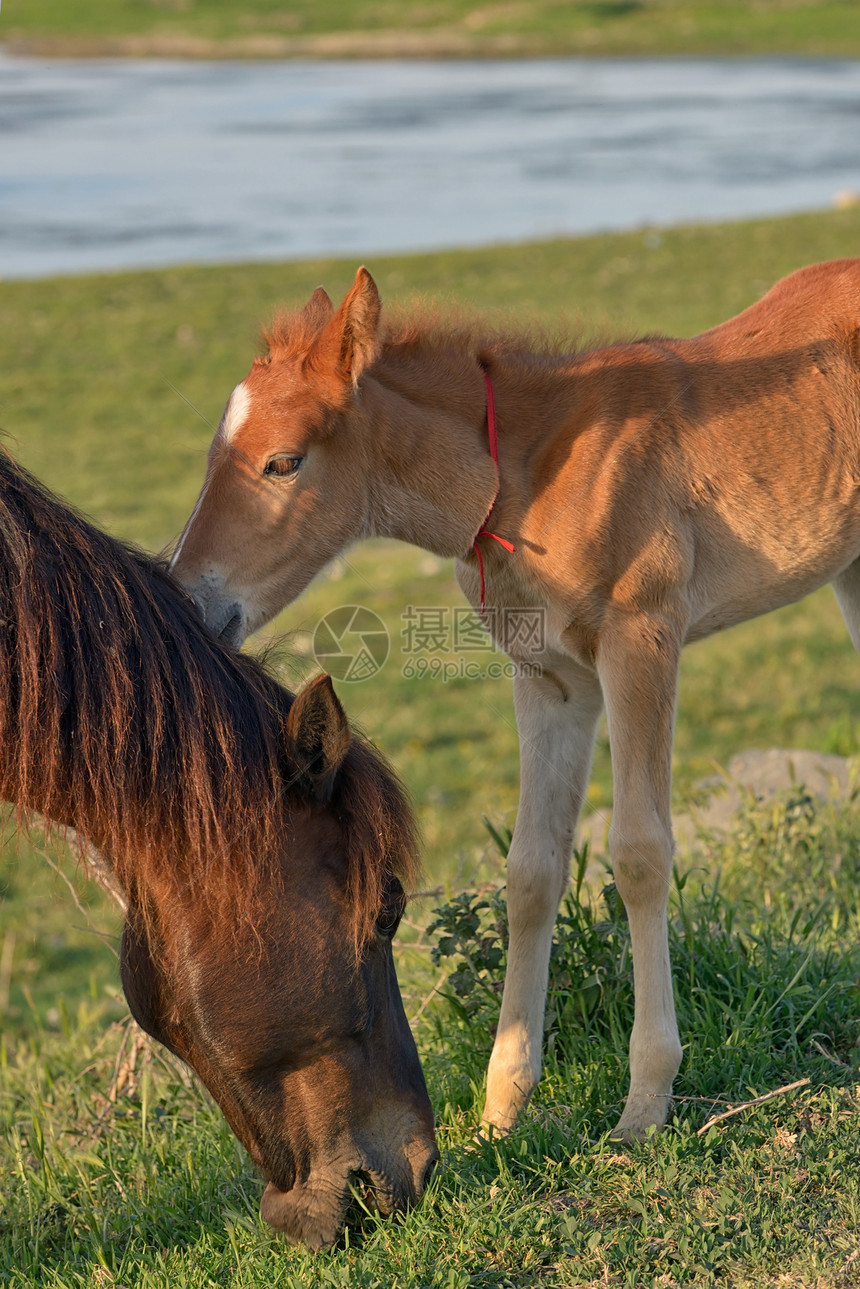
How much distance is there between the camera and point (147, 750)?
255cm

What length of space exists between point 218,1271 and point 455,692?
6.93 meters

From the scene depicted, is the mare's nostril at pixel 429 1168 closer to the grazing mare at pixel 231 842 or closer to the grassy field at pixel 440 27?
the grazing mare at pixel 231 842

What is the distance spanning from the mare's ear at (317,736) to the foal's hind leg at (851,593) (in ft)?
5.75

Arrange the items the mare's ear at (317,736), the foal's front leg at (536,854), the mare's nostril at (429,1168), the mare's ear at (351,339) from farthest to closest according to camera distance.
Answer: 1. the foal's front leg at (536,854)
2. the mare's ear at (351,339)
3. the mare's nostril at (429,1168)
4. the mare's ear at (317,736)

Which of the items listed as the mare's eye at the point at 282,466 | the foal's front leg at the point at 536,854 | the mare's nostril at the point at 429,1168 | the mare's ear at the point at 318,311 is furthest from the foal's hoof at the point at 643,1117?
the mare's ear at the point at 318,311

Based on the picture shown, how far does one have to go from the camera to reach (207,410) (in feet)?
43.4

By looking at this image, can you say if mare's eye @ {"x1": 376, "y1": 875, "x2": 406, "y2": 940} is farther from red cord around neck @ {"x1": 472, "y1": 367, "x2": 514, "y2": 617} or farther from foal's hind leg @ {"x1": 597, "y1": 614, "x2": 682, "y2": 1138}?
red cord around neck @ {"x1": 472, "y1": 367, "x2": 514, "y2": 617}

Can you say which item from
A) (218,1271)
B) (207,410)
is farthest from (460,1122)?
(207,410)

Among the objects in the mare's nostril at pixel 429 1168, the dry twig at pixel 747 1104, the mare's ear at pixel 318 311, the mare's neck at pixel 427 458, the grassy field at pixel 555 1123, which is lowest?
the grassy field at pixel 555 1123

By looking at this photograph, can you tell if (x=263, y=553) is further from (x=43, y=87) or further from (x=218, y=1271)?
(x=43, y=87)

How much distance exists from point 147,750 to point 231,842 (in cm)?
25

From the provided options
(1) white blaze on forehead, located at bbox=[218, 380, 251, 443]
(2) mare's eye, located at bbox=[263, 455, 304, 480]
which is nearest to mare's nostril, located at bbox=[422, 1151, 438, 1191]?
(2) mare's eye, located at bbox=[263, 455, 304, 480]

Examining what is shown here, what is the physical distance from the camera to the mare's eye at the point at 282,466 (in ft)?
9.37

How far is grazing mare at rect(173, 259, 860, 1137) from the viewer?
2.87 metres
